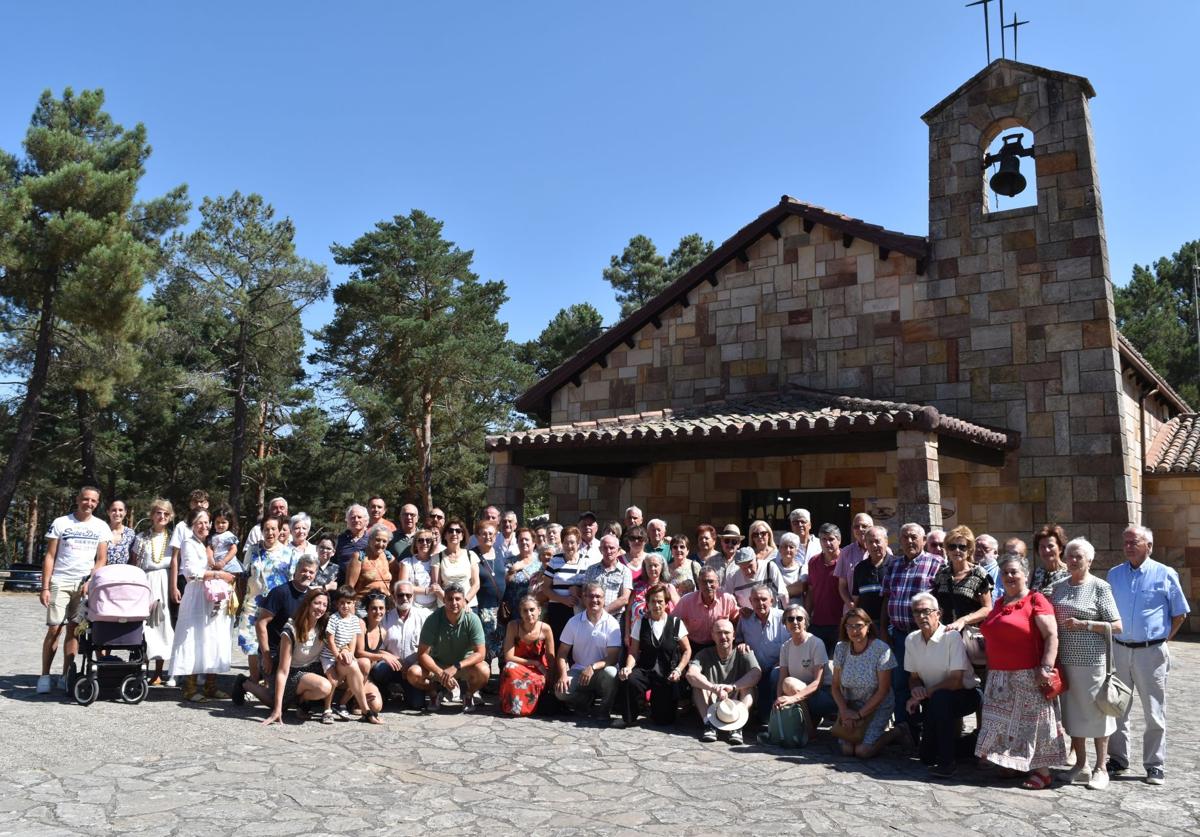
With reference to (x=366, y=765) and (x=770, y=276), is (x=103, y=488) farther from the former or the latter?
(x=366, y=765)

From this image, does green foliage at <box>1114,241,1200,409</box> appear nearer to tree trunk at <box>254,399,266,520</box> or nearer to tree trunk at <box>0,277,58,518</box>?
tree trunk at <box>254,399,266,520</box>

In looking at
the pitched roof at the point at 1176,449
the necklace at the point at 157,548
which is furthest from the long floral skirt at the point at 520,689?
the pitched roof at the point at 1176,449

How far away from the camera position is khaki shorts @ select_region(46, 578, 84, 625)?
738 centimetres

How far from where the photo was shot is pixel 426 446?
1081 inches

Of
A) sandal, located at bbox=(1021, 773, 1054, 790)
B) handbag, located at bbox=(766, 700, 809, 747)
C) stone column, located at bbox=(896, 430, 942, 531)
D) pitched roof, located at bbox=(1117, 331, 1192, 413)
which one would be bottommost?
sandal, located at bbox=(1021, 773, 1054, 790)

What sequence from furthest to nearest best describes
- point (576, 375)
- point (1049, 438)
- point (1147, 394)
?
point (576, 375) → point (1147, 394) → point (1049, 438)

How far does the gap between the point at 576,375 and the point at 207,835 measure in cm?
1133

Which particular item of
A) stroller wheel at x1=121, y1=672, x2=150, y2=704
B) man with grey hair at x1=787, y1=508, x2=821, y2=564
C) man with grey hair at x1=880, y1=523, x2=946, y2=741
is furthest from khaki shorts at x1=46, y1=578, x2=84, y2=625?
man with grey hair at x1=880, y1=523, x2=946, y2=741

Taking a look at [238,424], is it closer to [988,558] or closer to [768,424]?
[768,424]

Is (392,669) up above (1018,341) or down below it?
below

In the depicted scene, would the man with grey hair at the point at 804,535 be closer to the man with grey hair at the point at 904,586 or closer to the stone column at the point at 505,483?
the man with grey hair at the point at 904,586

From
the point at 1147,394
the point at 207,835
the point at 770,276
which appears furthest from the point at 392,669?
the point at 1147,394

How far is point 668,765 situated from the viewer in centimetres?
570

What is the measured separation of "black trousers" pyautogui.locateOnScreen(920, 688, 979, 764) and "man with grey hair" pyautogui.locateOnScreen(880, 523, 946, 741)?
423mm
